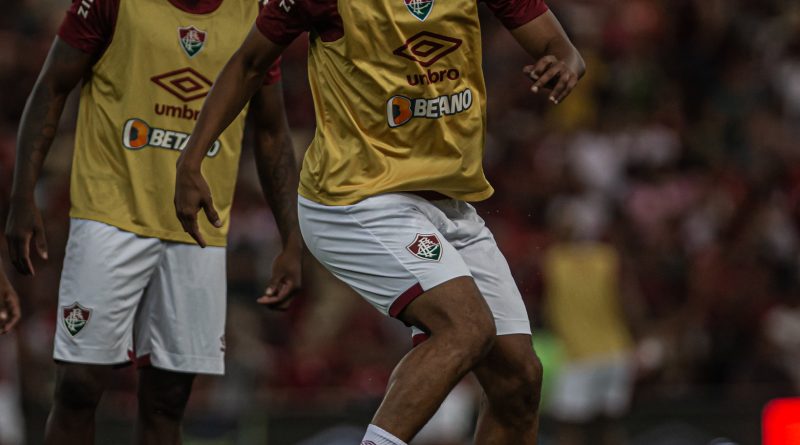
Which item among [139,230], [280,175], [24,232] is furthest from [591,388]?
[24,232]

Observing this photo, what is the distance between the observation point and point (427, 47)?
5.11 meters

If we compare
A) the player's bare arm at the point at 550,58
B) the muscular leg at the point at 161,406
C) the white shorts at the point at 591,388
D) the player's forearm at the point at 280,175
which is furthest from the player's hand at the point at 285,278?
the white shorts at the point at 591,388

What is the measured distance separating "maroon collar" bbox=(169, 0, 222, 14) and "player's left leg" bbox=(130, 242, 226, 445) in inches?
37.8

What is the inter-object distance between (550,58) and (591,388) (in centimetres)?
709

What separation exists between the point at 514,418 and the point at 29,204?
2.14 meters

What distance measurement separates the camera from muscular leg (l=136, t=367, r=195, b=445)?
235 inches

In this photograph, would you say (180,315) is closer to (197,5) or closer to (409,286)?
(197,5)

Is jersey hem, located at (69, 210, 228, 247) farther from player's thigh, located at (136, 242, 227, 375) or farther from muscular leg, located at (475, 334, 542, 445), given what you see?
muscular leg, located at (475, 334, 542, 445)

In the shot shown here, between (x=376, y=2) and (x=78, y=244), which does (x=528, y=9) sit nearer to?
(x=376, y=2)

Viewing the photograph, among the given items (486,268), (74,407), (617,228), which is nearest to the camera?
(486,268)

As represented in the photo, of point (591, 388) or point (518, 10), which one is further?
point (591, 388)

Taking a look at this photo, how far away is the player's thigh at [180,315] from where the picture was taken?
598 centimetres

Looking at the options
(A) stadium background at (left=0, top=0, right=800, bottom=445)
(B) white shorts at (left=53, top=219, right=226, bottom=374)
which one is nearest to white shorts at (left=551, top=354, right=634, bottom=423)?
(A) stadium background at (left=0, top=0, right=800, bottom=445)

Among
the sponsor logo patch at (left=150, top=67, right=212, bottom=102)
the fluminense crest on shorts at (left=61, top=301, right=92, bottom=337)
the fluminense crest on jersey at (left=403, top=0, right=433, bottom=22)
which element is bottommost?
the fluminense crest on shorts at (left=61, top=301, right=92, bottom=337)
